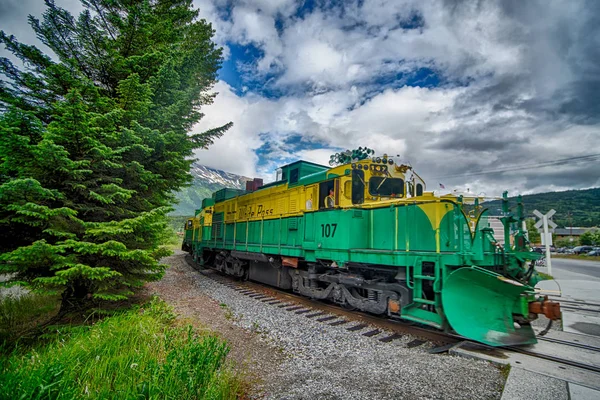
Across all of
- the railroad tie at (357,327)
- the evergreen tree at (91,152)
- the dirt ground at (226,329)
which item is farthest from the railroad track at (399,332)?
the evergreen tree at (91,152)

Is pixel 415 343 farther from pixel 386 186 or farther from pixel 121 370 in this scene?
pixel 121 370

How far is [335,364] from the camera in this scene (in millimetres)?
4145

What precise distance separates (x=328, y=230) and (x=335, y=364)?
3177 mm

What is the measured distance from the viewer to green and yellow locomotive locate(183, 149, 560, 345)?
4.82 m

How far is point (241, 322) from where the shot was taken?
20.5 feet

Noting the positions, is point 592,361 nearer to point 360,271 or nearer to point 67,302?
point 360,271

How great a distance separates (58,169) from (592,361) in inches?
333

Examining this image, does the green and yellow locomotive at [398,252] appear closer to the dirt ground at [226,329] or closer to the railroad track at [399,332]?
the railroad track at [399,332]

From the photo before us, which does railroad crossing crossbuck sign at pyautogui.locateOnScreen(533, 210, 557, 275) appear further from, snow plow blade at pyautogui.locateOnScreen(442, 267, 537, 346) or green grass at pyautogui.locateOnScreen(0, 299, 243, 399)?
green grass at pyautogui.locateOnScreen(0, 299, 243, 399)

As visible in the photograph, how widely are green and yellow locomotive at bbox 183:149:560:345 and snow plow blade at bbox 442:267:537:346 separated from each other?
2cm

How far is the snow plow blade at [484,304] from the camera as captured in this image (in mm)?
4727

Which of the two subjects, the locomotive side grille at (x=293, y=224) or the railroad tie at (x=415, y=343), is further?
the locomotive side grille at (x=293, y=224)

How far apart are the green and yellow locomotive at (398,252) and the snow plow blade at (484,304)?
2 centimetres

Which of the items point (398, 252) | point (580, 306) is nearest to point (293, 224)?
point (398, 252)
